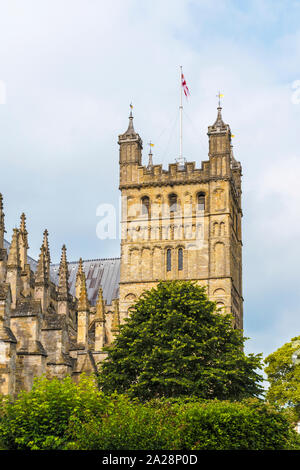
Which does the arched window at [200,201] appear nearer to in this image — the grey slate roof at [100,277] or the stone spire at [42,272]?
the grey slate roof at [100,277]

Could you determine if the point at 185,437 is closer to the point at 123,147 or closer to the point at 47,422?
the point at 47,422

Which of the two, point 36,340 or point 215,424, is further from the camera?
point 36,340

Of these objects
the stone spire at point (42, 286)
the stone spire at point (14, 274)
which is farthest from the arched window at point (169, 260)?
the stone spire at point (14, 274)

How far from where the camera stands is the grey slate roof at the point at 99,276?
2784 inches

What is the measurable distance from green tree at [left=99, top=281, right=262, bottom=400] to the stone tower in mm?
23685

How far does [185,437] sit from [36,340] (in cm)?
1910

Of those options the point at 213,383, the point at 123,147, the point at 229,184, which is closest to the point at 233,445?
the point at 213,383

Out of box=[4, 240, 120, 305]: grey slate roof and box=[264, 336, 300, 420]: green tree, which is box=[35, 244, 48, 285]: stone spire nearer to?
box=[264, 336, 300, 420]: green tree

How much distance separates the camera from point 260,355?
1465 inches

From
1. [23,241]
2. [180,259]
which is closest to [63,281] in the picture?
[23,241]

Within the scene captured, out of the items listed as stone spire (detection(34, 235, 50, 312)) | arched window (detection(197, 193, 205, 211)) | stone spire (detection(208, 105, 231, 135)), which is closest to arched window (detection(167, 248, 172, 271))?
arched window (detection(197, 193, 205, 211))

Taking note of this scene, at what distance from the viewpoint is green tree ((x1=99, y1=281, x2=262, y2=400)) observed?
1309 inches

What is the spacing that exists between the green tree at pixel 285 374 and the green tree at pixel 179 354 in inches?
581
